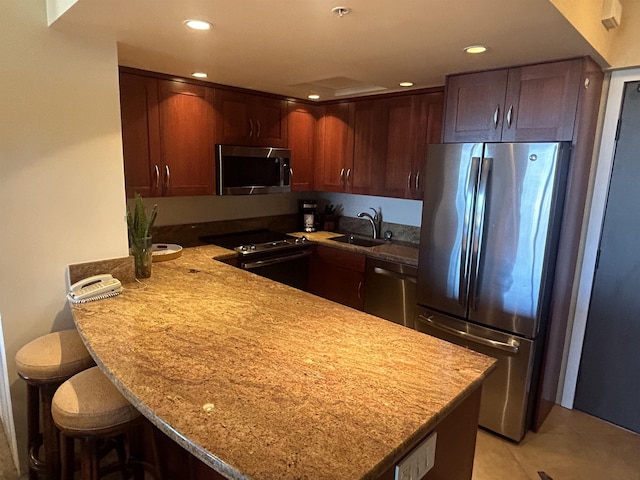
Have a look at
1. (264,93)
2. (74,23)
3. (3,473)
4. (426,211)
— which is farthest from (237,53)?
(3,473)

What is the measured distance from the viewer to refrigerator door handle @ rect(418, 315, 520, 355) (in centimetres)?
243

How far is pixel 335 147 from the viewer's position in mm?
3852

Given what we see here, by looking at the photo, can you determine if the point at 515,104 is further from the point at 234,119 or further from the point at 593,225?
the point at 234,119

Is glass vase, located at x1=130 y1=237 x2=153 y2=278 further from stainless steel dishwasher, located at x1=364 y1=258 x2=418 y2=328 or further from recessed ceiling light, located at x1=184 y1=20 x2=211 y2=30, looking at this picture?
stainless steel dishwasher, located at x1=364 y1=258 x2=418 y2=328

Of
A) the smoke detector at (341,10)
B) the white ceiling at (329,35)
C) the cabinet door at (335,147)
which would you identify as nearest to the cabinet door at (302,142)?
the cabinet door at (335,147)

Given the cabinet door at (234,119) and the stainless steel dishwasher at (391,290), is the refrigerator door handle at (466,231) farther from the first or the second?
the cabinet door at (234,119)

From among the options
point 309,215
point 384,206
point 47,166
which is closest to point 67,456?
point 47,166

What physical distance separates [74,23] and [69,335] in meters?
1.42

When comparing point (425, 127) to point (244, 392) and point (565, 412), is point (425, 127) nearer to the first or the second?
point (565, 412)

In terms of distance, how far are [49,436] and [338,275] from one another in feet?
7.78

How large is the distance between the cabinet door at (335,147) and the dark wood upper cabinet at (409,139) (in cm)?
43

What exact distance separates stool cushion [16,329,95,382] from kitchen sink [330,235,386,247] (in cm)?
243

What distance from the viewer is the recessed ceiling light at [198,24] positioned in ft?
5.77

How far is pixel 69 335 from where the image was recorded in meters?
1.90
